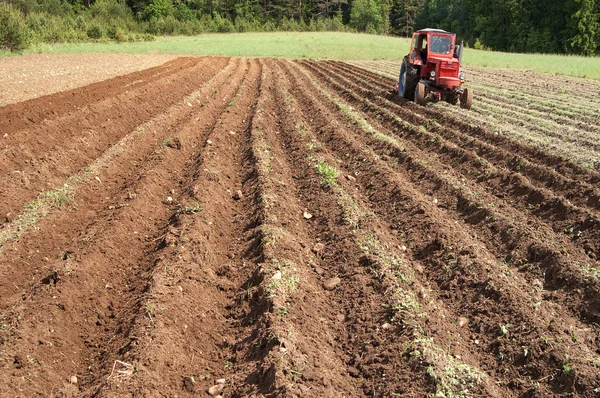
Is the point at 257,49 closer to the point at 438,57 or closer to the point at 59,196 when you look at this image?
the point at 438,57

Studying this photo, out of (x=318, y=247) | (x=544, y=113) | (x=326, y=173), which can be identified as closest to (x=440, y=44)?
(x=544, y=113)

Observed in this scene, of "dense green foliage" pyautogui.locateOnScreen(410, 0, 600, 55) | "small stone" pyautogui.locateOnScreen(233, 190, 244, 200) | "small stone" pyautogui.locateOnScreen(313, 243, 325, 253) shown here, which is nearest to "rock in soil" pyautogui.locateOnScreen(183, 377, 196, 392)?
"small stone" pyautogui.locateOnScreen(313, 243, 325, 253)

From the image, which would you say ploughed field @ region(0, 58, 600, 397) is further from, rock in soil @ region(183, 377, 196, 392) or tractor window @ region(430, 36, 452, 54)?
tractor window @ region(430, 36, 452, 54)

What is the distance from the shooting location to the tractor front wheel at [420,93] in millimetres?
14024

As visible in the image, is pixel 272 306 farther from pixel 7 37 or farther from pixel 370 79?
pixel 7 37

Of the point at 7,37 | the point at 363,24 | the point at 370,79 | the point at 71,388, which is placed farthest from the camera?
the point at 363,24

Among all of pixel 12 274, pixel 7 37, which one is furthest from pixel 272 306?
pixel 7 37

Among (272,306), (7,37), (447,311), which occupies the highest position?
(7,37)

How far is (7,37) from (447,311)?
32.2 m

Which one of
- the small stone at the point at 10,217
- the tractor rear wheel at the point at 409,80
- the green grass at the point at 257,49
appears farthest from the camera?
the green grass at the point at 257,49

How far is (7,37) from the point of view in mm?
28469

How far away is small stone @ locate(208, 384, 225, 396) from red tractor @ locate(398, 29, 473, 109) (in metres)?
12.0

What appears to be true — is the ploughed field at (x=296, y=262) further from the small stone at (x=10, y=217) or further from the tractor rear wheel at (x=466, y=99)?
the tractor rear wheel at (x=466, y=99)

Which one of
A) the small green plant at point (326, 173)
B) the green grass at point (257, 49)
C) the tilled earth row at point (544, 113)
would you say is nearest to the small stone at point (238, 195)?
the small green plant at point (326, 173)
